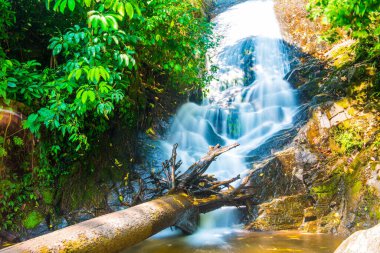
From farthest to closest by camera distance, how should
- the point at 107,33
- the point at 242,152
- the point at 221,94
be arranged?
the point at 221,94, the point at 242,152, the point at 107,33

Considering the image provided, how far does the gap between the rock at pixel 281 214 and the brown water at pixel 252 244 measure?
29 cm

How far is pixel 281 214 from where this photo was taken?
5723 mm

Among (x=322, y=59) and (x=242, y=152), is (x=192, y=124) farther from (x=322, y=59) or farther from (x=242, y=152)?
(x=322, y=59)

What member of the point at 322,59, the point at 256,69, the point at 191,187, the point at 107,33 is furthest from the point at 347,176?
the point at 256,69

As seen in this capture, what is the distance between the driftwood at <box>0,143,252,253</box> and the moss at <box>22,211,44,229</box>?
1849 mm

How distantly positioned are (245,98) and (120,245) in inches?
337

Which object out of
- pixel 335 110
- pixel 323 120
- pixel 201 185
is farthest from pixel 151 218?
pixel 335 110

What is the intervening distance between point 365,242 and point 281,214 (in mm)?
3146

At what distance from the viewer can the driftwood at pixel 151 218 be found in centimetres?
275

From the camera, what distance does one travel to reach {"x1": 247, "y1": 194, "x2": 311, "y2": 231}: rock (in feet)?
18.3

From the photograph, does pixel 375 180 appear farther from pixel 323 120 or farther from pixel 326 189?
pixel 323 120

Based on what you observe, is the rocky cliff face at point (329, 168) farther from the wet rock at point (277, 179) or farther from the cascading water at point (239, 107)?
the cascading water at point (239, 107)

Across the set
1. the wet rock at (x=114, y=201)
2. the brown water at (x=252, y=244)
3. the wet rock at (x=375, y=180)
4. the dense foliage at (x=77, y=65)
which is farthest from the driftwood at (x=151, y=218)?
the wet rock at (x=375, y=180)

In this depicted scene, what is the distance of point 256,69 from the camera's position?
12.5 meters
